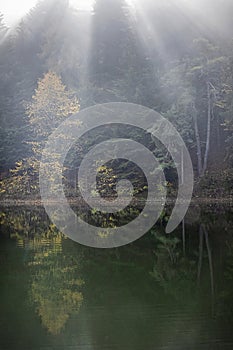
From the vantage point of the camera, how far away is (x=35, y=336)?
6402 millimetres

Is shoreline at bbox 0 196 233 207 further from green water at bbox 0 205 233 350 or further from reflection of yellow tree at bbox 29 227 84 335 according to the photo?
reflection of yellow tree at bbox 29 227 84 335

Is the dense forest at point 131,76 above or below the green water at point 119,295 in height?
above

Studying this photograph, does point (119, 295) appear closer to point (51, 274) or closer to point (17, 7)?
point (51, 274)

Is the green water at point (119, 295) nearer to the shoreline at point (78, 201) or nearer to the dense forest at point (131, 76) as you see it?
the shoreline at point (78, 201)

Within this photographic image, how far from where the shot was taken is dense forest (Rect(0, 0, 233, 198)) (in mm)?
29859

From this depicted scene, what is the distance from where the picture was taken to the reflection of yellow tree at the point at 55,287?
7316mm

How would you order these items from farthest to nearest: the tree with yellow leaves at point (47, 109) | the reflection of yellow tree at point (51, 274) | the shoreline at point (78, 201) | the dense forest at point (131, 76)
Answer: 1. the tree with yellow leaves at point (47, 109)
2. the dense forest at point (131, 76)
3. the shoreline at point (78, 201)
4. the reflection of yellow tree at point (51, 274)

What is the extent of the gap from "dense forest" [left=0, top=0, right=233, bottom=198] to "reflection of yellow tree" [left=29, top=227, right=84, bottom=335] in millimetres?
18138

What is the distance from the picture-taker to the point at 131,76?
33.6 metres

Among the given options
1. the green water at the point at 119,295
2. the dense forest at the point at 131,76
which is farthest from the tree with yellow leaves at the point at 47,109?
the green water at the point at 119,295

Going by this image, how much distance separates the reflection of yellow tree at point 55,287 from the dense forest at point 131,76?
18.1 metres

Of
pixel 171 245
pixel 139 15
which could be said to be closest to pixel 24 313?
pixel 171 245

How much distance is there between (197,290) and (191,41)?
26.1 m

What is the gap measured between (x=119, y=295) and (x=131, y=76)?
87.3ft
